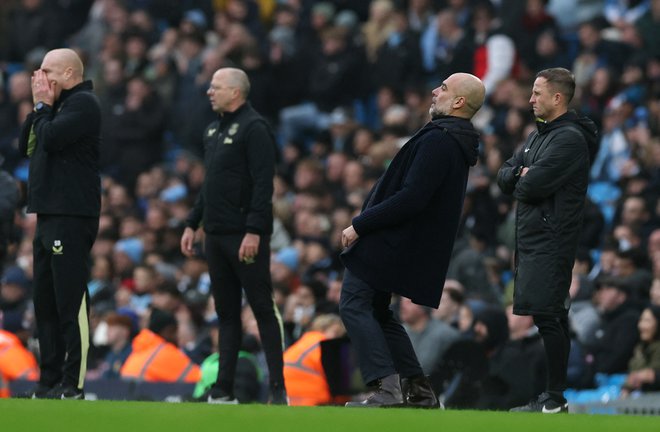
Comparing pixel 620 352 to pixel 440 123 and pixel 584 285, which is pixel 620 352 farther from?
pixel 440 123

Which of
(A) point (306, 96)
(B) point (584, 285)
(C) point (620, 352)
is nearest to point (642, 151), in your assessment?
(B) point (584, 285)

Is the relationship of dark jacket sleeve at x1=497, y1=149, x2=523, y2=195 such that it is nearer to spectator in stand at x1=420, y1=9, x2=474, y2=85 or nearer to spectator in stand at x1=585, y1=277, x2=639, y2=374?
spectator in stand at x1=585, y1=277, x2=639, y2=374

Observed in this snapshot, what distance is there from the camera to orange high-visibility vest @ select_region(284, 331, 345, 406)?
1272 cm

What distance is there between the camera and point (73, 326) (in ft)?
33.7

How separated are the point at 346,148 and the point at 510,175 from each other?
392 inches

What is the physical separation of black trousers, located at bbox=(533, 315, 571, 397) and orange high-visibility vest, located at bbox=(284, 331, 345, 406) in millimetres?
3488

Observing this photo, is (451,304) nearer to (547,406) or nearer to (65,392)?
(547,406)

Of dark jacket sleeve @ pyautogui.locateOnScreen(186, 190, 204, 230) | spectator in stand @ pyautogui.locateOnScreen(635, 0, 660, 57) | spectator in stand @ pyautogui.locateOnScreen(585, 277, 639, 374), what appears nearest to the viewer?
dark jacket sleeve @ pyautogui.locateOnScreen(186, 190, 204, 230)

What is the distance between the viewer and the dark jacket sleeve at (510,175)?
9.77 m

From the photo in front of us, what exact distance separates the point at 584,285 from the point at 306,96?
24.6 feet

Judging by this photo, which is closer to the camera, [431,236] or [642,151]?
[431,236]

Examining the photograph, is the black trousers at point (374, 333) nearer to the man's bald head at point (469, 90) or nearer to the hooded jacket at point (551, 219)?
the hooded jacket at point (551, 219)

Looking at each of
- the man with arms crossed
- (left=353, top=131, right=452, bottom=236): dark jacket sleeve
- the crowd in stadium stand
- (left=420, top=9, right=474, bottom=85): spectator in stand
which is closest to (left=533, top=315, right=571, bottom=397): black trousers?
the man with arms crossed

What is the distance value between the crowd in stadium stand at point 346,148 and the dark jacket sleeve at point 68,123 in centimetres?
141
